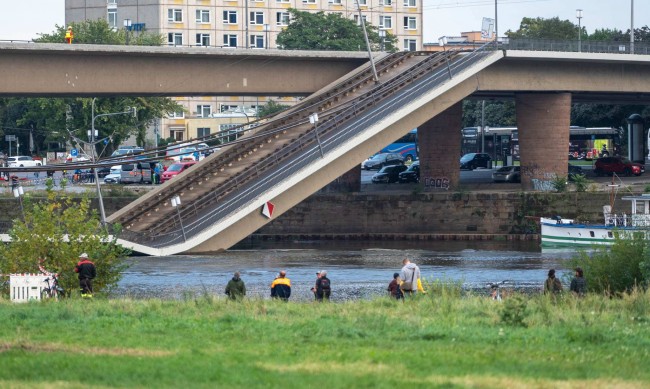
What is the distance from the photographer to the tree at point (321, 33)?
12550 centimetres

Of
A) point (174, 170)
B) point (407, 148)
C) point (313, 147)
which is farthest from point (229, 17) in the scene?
point (313, 147)

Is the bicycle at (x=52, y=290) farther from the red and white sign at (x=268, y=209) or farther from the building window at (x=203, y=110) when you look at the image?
the building window at (x=203, y=110)

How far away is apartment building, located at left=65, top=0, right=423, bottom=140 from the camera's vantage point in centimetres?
13300

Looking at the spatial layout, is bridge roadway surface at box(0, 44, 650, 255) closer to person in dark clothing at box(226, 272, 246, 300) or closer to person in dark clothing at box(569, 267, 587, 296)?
person in dark clothing at box(226, 272, 246, 300)

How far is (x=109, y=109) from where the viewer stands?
10219 centimetres

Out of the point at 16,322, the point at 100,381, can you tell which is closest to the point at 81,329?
the point at 16,322

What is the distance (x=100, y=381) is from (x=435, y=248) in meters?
47.9

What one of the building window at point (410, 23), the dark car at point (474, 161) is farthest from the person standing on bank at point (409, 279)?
the building window at point (410, 23)

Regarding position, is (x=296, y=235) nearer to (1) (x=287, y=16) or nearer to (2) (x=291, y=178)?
(2) (x=291, y=178)

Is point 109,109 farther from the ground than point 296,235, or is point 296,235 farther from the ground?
point 109,109

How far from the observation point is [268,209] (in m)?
52.5

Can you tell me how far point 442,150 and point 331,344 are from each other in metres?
54.1

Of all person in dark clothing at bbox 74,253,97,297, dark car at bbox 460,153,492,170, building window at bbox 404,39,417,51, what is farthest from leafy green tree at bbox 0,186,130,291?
building window at bbox 404,39,417,51

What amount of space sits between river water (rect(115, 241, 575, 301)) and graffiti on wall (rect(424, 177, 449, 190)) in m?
6.52
